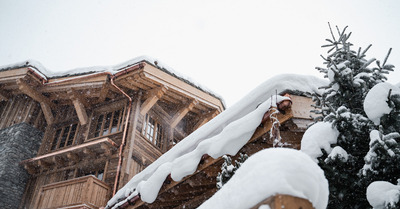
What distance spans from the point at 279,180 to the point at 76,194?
28.5 feet

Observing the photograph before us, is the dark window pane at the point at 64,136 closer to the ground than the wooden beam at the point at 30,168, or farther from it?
farther from it

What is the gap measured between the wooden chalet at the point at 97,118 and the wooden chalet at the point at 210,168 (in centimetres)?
395

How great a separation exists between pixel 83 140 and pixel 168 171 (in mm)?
8293

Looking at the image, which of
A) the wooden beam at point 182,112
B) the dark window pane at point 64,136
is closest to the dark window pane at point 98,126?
the dark window pane at point 64,136

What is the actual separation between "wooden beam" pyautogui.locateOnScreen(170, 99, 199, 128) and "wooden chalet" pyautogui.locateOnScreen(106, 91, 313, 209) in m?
6.63

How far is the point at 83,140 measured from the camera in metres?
11.6

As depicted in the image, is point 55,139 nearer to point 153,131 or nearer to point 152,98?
point 153,131

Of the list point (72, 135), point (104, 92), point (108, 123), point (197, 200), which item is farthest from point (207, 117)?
point (197, 200)

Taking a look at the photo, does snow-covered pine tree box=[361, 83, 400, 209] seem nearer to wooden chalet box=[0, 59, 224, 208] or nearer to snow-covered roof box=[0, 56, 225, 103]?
wooden chalet box=[0, 59, 224, 208]

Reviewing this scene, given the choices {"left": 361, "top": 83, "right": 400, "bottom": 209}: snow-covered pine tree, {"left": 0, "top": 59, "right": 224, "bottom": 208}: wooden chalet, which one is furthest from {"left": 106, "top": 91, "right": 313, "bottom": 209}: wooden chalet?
{"left": 0, "top": 59, "right": 224, "bottom": 208}: wooden chalet

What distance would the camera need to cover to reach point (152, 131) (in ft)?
40.3

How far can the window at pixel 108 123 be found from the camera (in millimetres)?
11367

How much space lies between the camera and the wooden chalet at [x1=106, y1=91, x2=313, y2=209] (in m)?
3.72

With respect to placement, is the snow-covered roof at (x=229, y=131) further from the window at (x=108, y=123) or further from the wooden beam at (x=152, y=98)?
the window at (x=108, y=123)
